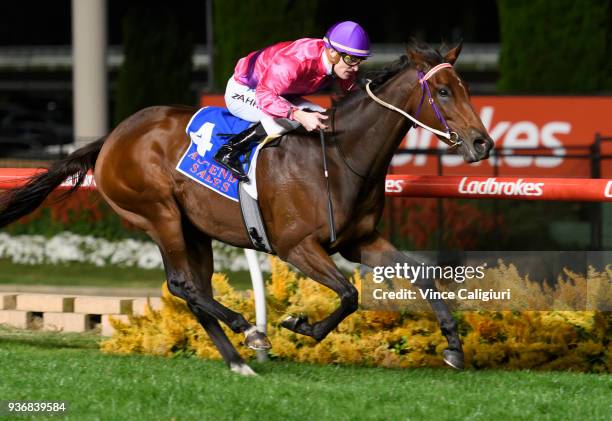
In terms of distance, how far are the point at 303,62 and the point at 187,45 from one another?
14514 millimetres

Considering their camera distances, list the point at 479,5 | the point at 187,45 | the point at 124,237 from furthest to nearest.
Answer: the point at 479,5 → the point at 187,45 → the point at 124,237

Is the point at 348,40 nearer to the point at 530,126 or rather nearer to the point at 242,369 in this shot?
the point at 242,369

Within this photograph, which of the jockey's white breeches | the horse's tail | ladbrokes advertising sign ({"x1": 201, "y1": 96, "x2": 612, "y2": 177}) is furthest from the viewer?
ladbrokes advertising sign ({"x1": 201, "y1": 96, "x2": 612, "y2": 177})

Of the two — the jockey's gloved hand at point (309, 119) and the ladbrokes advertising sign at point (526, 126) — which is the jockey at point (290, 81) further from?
the ladbrokes advertising sign at point (526, 126)

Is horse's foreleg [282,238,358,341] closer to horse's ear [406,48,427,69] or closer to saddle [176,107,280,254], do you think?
saddle [176,107,280,254]

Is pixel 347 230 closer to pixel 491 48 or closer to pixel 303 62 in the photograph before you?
pixel 303 62

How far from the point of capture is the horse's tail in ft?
23.5

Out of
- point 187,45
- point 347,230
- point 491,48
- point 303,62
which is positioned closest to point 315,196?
point 347,230

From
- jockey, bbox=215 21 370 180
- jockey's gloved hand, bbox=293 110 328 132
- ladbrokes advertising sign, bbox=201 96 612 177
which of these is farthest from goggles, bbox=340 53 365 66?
ladbrokes advertising sign, bbox=201 96 612 177

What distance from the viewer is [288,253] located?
20.2 feet

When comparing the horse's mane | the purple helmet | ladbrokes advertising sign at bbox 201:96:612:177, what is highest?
the purple helmet

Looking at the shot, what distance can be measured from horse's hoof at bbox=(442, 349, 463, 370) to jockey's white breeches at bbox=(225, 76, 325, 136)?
137cm

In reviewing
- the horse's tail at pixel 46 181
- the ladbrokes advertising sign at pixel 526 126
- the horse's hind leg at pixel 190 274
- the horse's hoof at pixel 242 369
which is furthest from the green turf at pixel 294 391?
the ladbrokes advertising sign at pixel 526 126

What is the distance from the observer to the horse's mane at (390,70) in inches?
238
